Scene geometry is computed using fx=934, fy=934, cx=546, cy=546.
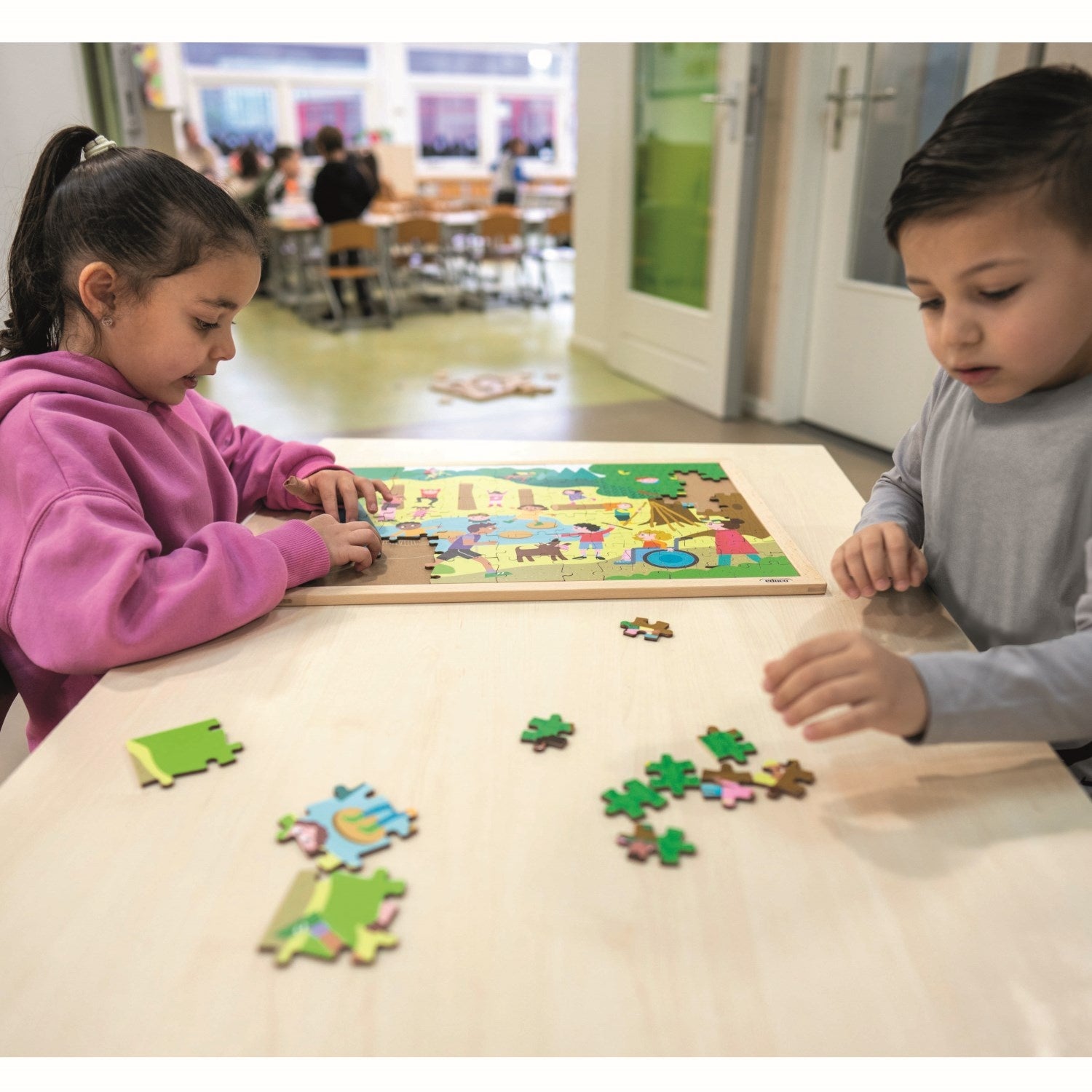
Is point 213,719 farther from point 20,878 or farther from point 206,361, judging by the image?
point 206,361

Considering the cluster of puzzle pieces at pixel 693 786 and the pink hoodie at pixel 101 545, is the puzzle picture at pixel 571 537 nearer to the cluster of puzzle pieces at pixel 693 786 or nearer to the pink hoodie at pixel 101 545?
the pink hoodie at pixel 101 545

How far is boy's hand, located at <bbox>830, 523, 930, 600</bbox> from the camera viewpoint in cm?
108

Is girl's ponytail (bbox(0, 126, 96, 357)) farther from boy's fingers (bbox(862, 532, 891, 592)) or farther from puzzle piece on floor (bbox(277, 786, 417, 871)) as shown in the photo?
boy's fingers (bbox(862, 532, 891, 592))

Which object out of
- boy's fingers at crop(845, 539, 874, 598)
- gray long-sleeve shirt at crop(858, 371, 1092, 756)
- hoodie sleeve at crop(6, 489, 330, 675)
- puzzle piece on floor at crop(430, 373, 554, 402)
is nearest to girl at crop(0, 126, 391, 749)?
hoodie sleeve at crop(6, 489, 330, 675)

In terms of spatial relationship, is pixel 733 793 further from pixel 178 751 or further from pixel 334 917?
pixel 178 751

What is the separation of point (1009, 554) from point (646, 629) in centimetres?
41

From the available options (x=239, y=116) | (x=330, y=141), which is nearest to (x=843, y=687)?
(x=330, y=141)

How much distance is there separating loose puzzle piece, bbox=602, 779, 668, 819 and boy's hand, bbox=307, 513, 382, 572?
1.63 ft

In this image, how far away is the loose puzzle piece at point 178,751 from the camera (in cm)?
78

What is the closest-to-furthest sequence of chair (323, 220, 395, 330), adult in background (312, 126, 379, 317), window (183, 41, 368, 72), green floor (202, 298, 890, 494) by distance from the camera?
green floor (202, 298, 890, 494) < chair (323, 220, 395, 330) < adult in background (312, 126, 379, 317) < window (183, 41, 368, 72)

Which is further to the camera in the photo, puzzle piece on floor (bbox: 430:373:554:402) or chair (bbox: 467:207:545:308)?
chair (bbox: 467:207:545:308)

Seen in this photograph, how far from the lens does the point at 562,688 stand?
0.90 meters

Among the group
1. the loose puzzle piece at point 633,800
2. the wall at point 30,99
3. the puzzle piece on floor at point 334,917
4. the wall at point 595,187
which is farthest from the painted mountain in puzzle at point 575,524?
the wall at point 595,187

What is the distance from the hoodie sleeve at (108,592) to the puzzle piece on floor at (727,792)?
1.74 feet
